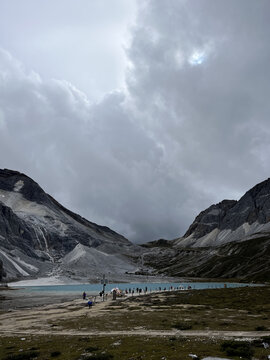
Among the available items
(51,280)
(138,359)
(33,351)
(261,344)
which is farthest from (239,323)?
(51,280)

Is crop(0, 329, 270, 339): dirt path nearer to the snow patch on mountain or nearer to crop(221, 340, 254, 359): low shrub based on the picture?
crop(221, 340, 254, 359): low shrub

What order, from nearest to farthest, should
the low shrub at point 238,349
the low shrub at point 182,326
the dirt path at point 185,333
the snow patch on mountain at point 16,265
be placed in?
the low shrub at point 238,349 → the dirt path at point 185,333 → the low shrub at point 182,326 → the snow patch on mountain at point 16,265

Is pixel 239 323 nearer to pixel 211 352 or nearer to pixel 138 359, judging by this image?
pixel 211 352

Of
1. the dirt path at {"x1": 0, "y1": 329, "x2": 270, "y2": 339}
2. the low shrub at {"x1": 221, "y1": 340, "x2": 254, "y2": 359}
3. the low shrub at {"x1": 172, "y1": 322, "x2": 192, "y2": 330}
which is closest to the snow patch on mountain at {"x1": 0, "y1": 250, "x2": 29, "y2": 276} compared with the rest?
the dirt path at {"x1": 0, "y1": 329, "x2": 270, "y2": 339}

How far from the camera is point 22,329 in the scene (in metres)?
36.6

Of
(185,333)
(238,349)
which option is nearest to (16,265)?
(185,333)

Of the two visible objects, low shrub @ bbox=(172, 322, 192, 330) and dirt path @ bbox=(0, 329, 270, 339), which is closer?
dirt path @ bbox=(0, 329, 270, 339)

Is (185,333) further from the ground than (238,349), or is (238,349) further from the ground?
(238,349)

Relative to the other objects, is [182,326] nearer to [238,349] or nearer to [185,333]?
[185,333]

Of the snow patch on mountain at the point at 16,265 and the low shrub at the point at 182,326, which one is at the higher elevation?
the snow patch on mountain at the point at 16,265

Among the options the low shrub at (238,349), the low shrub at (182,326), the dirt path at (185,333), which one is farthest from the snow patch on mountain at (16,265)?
the low shrub at (238,349)

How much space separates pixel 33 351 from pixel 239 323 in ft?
73.8

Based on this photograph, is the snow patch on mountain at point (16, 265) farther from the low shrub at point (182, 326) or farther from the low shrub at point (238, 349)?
the low shrub at point (238, 349)

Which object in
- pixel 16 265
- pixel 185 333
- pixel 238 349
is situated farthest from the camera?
pixel 16 265
